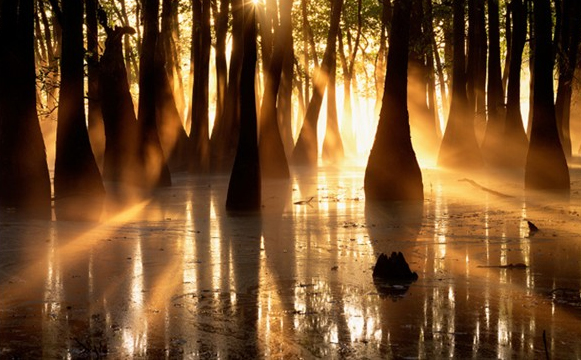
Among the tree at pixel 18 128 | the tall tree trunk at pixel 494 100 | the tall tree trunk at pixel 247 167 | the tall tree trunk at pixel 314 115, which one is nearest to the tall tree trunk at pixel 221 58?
the tall tree trunk at pixel 314 115

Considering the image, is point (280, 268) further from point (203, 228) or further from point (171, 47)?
point (171, 47)

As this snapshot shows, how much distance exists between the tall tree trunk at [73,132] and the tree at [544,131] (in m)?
7.86

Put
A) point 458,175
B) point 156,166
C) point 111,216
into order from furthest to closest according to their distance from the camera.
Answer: point 458,175
point 156,166
point 111,216

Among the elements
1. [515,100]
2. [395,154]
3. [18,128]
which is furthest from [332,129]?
[18,128]

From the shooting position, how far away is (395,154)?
16.5 meters

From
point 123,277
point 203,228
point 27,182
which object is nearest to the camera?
point 123,277

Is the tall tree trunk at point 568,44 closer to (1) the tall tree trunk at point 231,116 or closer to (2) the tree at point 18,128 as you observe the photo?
(1) the tall tree trunk at point 231,116

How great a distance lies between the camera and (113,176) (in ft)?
74.1

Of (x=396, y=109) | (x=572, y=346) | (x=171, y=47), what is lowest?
(x=572, y=346)

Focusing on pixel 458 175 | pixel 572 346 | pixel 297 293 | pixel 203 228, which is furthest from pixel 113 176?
pixel 572 346

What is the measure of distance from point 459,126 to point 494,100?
2.13 metres

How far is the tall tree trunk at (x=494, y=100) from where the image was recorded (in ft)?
88.3

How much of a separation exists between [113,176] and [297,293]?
15.2 m

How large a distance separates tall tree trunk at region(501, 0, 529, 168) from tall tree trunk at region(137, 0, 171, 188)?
28.1 feet
